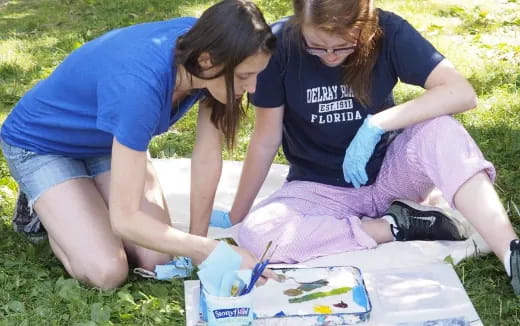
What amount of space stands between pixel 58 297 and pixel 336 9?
1180 millimetres

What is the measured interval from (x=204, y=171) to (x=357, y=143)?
1.67 feet

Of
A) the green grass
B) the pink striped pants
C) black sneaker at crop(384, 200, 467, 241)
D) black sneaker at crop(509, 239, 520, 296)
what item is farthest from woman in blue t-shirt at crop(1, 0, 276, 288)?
black sneaker at crop(509, 239, 520, 296)

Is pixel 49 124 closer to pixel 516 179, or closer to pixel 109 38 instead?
pixel 109 38

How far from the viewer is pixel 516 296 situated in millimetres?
2512

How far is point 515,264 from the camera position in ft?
8.04

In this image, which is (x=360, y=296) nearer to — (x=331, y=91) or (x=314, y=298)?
(x=314, y=298)

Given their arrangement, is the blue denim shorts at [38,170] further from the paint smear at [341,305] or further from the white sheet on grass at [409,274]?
the paint smear at [341,305]

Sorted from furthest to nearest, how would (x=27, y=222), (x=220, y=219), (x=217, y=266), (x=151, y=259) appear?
(x=220, y=219) → (x=27, y=222) → (x=151, y=259) → (x=217, y=266)

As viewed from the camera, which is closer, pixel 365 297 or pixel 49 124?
pixel 365 297

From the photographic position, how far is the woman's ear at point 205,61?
2.29 meters

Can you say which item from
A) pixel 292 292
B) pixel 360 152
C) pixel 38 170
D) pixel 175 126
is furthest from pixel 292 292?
pixel 175 126

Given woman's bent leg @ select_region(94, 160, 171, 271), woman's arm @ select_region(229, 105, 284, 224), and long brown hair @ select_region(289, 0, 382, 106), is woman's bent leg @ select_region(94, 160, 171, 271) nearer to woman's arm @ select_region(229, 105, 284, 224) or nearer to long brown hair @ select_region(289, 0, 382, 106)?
woman's arm @ select_region(229, 105, 284, 224)

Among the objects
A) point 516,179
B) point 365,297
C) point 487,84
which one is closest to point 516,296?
point 365,297

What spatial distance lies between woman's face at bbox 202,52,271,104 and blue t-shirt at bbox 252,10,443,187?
0.41 metres
